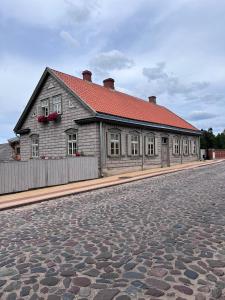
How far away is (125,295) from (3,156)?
110ft

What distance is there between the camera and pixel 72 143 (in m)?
21.1

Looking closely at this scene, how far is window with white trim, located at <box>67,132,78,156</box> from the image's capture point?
20859 millimetres

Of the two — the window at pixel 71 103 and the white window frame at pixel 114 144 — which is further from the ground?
the window at pixel 71 103

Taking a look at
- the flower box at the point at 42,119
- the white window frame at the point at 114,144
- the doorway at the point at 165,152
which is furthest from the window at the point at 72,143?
the doorway at the point at 165,152

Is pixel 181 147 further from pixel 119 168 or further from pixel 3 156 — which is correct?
pixel 3 156

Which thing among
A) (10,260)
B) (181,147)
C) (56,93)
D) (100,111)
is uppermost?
(56,93)

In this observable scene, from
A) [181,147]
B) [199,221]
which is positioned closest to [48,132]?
Result: [181,147]

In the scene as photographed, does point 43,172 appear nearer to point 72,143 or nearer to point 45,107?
point 72,143

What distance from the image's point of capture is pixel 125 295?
3.52 m

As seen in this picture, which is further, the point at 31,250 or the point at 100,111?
the point at 100,111

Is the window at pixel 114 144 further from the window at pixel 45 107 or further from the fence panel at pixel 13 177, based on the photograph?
the fence panel at pixel 13 177

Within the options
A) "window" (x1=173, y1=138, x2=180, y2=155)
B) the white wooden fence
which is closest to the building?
"window" (x1=173, y1=138, x2=180, y2=155)

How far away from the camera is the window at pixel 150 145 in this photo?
24.2 metres

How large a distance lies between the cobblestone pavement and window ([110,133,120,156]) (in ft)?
37.9
